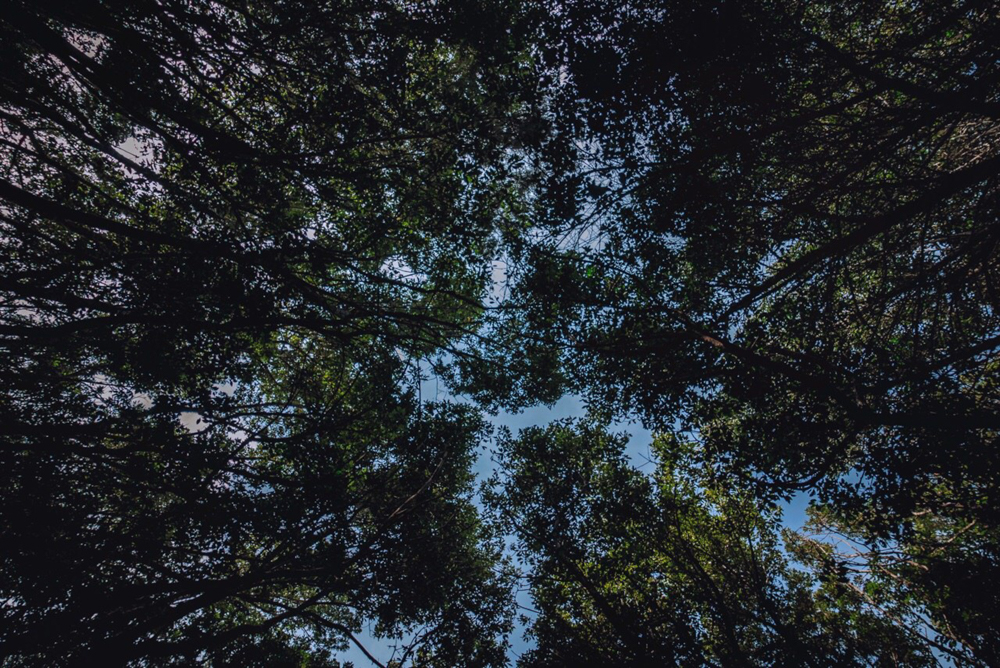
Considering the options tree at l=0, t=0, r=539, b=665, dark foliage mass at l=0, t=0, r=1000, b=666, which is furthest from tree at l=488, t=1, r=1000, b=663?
tree at l=0, t=0, r=539, b=665

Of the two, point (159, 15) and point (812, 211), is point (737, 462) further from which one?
point (159, 15)

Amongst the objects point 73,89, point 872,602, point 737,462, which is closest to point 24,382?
Result: point 73,89

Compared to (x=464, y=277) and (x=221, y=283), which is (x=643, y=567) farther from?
(x=221, y=283)

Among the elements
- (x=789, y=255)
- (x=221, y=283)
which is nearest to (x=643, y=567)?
(x=789, y=255)

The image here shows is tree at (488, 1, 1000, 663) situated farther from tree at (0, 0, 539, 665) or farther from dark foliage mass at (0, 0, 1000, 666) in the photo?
tree at (0, 0, 539, 665)

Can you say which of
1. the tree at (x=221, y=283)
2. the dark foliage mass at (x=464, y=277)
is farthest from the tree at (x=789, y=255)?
the tree at (x=221, y=283)

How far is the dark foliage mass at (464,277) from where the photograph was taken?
5750 millimetres

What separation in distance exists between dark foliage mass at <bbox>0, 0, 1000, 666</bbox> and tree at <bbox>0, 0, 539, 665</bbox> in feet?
0.23

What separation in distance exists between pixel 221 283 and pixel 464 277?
4.75m

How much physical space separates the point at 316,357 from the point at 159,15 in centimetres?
724

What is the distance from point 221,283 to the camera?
6242mm

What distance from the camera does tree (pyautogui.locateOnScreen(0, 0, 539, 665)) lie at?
19.5 ft

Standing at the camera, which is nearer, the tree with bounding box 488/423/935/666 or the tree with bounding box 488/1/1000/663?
the tree with bounding box 488/1/1000/663

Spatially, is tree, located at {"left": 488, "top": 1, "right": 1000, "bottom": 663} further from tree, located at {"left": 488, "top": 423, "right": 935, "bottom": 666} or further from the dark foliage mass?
tree, located at {"left": 488, "top": 423, "right": 935, "bottom": 666}
